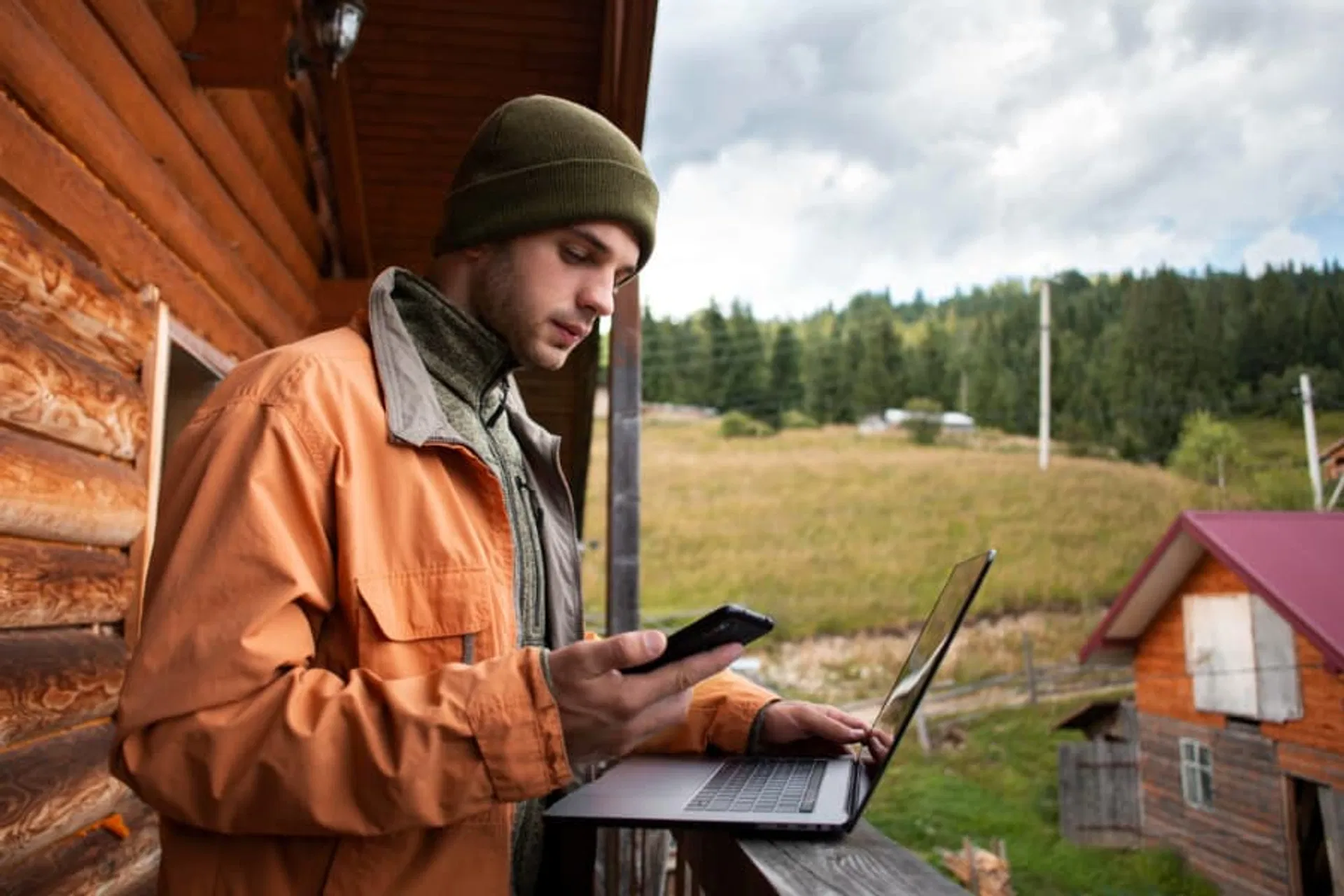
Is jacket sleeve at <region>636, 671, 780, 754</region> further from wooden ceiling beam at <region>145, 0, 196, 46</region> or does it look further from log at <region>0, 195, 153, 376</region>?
wooden ceiling beam at <region>145, 0, 196, 46</region>

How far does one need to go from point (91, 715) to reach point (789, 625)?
122 feet

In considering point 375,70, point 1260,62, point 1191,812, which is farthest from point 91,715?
point 1260,62

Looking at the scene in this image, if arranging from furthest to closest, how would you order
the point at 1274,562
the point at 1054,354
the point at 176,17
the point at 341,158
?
the point at 1054,354, the point at 1274,562, the point at 341,158, the point at 176,17

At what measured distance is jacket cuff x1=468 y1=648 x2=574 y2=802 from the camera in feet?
3.24

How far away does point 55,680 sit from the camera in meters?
2.07

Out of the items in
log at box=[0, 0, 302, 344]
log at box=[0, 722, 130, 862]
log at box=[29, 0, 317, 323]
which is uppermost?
log at box=[29, 0, 317, 323]

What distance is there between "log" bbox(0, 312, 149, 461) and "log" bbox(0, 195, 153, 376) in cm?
4

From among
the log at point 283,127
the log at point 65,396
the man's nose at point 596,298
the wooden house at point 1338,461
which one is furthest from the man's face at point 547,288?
the wooden house at point 1338,461

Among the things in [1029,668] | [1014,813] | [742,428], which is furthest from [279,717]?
[742,428]

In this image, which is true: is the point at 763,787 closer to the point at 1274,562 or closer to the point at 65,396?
the point at 65,396

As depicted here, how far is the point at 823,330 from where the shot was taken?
67.6m

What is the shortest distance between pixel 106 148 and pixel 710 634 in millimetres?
2096

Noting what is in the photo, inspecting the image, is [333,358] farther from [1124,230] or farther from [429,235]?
[1124,230]

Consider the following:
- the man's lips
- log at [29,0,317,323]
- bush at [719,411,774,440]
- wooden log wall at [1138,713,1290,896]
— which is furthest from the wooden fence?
bush at [719,411,774,440]
